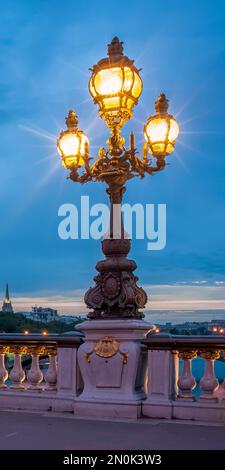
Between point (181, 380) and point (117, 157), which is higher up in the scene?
point (117, 157)

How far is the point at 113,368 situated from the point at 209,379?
1.28 metres

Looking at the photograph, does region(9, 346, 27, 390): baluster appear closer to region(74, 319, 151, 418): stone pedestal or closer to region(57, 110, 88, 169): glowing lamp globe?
region(74, 319, 151, 418): stone pedestal

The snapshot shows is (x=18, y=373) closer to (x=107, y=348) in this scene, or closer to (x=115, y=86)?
(x=107, y=348)

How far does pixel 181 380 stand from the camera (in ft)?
28.6

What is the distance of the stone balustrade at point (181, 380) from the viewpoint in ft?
27.8

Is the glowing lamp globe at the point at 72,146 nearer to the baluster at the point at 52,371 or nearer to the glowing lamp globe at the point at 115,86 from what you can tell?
the glowing lamp globe at the point at 115,86

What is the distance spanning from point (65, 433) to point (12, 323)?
151 feet


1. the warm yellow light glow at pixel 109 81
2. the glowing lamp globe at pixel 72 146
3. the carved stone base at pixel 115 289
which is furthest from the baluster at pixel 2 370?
the warm yellow light glow at pixel 109 81

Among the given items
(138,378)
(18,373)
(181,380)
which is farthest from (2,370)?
(181,380)

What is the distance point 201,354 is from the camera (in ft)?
28.4

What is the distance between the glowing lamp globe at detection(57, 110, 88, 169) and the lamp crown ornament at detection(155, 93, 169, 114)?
3.82 feet

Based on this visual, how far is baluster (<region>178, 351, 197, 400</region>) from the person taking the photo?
8.70 metres

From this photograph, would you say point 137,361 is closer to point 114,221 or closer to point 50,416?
point 50,416
